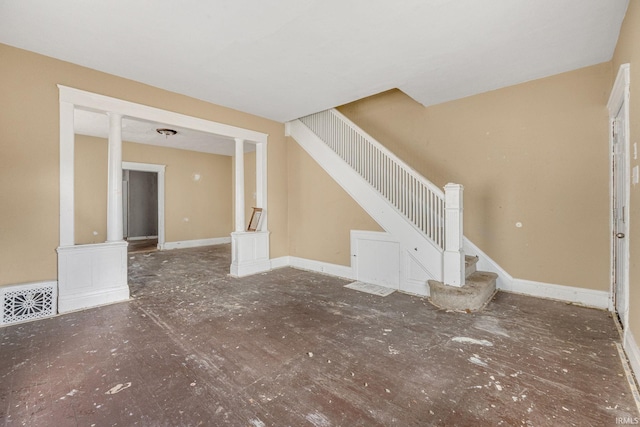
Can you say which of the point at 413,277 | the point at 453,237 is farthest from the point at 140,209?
the point at 453,237

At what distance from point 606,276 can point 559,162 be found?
1.38 metres

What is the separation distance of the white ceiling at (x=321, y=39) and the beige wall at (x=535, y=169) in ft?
1.06

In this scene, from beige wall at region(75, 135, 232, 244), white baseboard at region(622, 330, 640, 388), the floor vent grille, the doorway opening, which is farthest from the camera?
the doorway opening

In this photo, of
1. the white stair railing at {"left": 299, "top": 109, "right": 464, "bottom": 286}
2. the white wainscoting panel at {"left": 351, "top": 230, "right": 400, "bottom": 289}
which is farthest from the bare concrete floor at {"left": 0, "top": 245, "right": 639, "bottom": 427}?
the white stair railing at {"left": 299, "top": 109, "right": 464, "bottom": 286}

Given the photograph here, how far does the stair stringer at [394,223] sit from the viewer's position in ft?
11.7

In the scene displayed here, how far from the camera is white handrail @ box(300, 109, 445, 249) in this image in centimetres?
354

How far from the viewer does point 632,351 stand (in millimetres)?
1952

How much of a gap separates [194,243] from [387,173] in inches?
247

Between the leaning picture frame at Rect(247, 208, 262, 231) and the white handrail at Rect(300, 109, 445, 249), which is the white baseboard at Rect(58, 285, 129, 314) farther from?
the white handrail at Rect(300, 109, 445, 249)

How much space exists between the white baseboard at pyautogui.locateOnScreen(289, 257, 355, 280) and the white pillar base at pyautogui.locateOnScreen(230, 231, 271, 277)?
55 cm

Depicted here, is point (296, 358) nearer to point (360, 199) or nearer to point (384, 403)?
point (384, 403)

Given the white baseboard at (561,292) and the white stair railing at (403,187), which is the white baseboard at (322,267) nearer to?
the white stair railing at (403,187)

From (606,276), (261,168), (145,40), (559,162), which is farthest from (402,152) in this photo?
(145,40)

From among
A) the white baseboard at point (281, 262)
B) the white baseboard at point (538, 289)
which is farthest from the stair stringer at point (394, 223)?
the white baseboard at point (281, 262)
